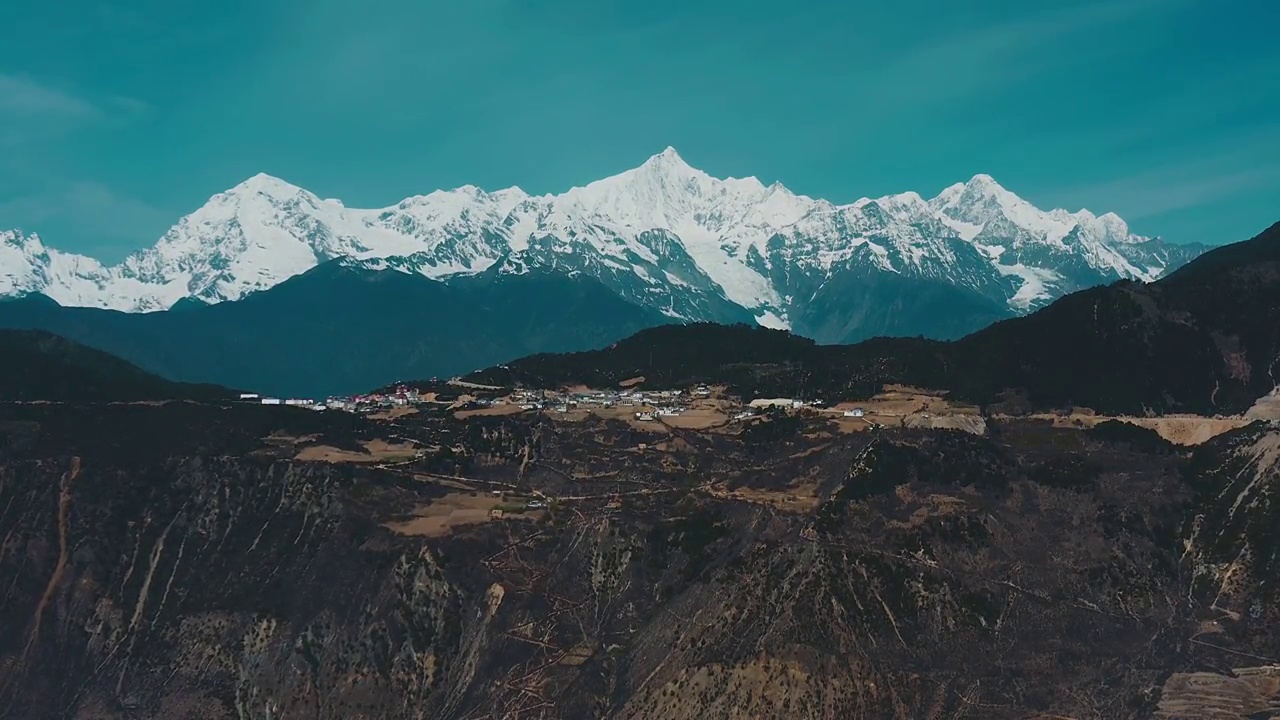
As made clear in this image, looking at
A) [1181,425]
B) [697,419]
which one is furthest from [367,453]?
[1181,425]

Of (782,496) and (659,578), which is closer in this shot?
(659,578)

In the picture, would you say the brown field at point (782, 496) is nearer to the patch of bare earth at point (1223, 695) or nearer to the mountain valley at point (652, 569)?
the mountain valley at point (652, 569)

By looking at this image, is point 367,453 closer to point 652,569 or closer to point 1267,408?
A: point 652,569

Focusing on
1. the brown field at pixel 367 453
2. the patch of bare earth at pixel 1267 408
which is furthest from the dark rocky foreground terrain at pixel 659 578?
the patch of bare earth at pixel 1267 408

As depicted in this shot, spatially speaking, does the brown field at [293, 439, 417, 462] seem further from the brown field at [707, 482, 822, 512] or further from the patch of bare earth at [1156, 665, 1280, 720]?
the patch of bare earth at [1156, 665, 1280, 720]

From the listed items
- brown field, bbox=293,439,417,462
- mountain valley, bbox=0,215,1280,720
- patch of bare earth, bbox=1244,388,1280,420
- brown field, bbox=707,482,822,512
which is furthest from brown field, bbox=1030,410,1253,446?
brown field, bbox=293,439,417,462

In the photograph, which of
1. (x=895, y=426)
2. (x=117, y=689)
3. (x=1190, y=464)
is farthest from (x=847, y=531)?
(x=117, y=689)

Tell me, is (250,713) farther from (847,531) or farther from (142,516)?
(847,531)
